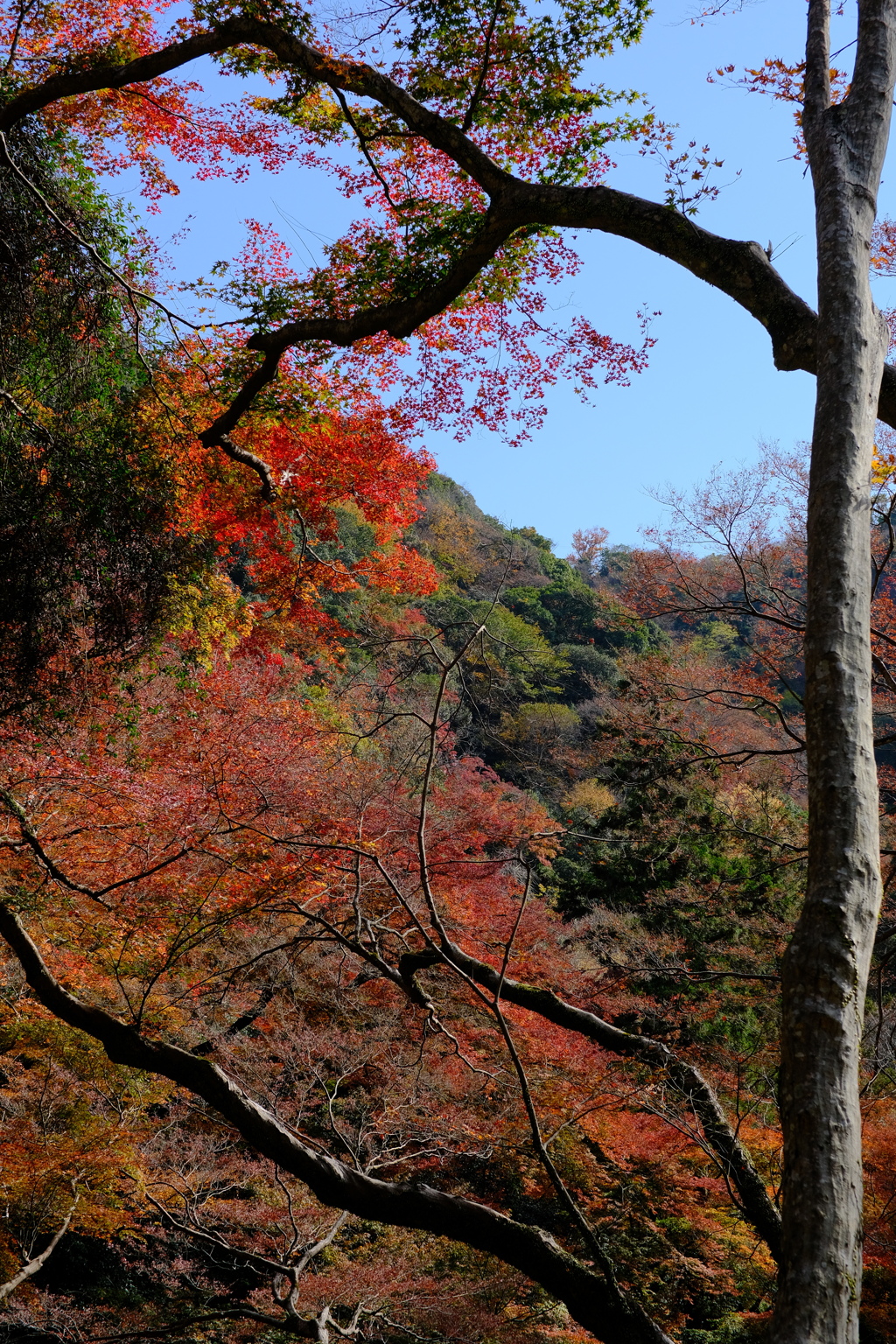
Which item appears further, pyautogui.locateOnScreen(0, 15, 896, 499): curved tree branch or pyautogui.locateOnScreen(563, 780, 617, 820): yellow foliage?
pyautogui.locateOnScreen(563, 780, 617, 820): yellow foliage

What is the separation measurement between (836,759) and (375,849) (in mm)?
5096

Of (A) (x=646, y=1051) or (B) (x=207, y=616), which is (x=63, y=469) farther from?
(A) (x=646, y=1051)

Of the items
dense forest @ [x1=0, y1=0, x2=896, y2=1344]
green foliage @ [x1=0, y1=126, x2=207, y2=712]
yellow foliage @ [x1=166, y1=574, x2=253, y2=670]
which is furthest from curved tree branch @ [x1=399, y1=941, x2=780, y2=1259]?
yellow foliage @ [x1=166, y1=574, x2=253, y2=670]

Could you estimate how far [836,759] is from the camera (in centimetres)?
201

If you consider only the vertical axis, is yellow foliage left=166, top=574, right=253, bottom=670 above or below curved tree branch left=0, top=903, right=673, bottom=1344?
above

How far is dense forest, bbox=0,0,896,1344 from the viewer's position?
2885 millimetres

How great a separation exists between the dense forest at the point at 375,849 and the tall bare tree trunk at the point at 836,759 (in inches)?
0.4

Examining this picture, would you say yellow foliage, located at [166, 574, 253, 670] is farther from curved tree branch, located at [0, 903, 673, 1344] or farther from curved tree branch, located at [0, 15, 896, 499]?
curved tree branch, located at [0, 903, 673, 1344]

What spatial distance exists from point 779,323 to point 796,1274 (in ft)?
9.03

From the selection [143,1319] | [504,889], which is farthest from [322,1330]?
[504,889]

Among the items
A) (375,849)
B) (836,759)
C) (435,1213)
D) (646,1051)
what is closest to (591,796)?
(375,849)

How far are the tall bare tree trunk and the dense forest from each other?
1cm

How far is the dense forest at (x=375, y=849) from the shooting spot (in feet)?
9.46

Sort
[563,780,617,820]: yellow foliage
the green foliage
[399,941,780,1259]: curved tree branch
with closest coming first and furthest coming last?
1. [399,941,780,1259]: curved tree branch
2. the green foliage
3. [563,780,617,820]: yellow foliage
